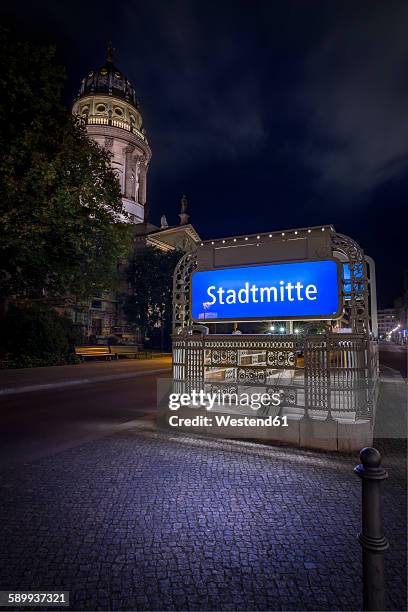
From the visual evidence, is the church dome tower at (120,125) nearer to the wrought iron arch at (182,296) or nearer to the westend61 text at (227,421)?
the wrought iron arch at (182,296)

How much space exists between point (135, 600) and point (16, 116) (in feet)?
52.0

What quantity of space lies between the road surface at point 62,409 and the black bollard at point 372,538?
16.0 feet

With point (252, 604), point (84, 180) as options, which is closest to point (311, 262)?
point (252, 604)

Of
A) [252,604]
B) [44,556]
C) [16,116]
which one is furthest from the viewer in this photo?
[16,116]

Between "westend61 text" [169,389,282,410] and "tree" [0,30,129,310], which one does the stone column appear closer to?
"tree" [0,30,129,310]

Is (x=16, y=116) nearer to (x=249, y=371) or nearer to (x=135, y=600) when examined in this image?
(x=249, y=371)

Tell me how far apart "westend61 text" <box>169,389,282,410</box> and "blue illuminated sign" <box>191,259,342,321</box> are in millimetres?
1501

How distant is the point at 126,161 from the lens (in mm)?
61969

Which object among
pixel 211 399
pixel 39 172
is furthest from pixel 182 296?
pixel 39 172

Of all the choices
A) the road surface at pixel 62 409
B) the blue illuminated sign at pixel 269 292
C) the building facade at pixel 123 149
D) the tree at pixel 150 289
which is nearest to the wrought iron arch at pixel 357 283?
the blue illuminated sign at pixel 269 292

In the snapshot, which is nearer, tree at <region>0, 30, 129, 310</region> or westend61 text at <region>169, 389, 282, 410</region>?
westend61 text at <region>169, 389, 282, 410</region>

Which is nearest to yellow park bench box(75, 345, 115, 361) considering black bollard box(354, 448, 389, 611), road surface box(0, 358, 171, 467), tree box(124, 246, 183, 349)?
road surface box(0, 358, 171, 467)

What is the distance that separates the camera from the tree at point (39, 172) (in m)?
12.7

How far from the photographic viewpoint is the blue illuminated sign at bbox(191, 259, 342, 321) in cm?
586
